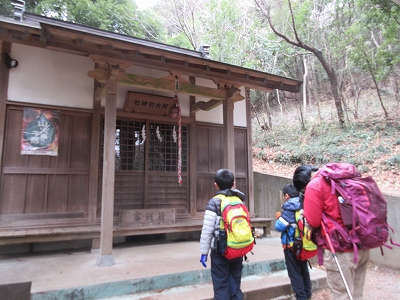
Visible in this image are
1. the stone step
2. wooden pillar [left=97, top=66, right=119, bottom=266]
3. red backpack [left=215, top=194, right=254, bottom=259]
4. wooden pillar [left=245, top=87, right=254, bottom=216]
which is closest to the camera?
red backpack [left=215, top=194, right=254, bottom=259]

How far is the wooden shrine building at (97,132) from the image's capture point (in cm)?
468

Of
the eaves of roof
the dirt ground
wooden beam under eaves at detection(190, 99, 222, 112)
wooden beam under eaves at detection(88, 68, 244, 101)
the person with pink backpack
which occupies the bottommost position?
the dirt ground

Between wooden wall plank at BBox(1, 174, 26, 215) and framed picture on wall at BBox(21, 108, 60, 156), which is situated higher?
framed picture on wall at BBox(21, 108, 60, 156)

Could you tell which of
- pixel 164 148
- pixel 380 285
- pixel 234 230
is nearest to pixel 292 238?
pixel 234 230

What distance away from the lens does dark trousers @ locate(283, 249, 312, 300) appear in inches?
131

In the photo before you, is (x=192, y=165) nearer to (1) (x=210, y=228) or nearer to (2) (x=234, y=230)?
(1) (x=210, y=228)

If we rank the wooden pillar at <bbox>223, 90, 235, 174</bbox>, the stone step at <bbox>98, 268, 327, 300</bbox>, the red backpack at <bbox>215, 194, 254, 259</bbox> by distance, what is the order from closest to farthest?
the red backpack at <bbox>215, 194, 254, 259</bbox>
the stone step at <bbox>98, 268, 327, 300</bbox>
the wooden pillar at <bbox>223, 90, 235, 174</bbox>

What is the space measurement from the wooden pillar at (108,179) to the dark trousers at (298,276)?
9.40ft

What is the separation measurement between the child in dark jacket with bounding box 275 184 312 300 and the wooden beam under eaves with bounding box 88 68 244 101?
3149 mm

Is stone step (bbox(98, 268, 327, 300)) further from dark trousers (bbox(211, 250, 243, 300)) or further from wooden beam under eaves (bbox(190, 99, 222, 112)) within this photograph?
wooden beam under eaves (bbox(190, 99, 222, 112))

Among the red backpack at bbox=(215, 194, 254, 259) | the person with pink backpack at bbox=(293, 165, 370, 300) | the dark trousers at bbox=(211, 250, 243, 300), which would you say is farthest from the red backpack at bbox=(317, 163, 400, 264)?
the dark trousers at bbox=(211, 250, 243, 300)

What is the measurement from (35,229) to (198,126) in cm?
435

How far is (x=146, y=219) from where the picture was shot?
5.81 metres

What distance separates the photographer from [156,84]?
209 inches
